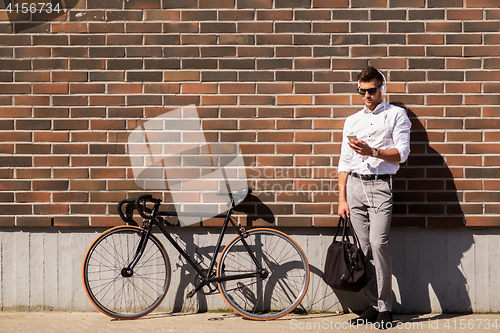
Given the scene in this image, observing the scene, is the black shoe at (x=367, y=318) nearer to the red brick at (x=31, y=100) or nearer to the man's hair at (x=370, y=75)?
the man's hair at (x=370, y=75)

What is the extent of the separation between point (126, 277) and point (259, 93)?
210cm

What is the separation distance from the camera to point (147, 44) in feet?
13.1

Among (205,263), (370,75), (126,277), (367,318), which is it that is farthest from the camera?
(205,263)

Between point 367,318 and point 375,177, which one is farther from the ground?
point 375,177

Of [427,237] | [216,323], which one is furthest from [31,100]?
[427,237]

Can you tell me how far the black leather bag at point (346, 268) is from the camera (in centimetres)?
353

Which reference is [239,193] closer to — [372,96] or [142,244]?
[142,244]

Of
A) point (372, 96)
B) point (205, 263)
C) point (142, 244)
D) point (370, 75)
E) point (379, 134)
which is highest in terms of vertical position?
point (370, 75)

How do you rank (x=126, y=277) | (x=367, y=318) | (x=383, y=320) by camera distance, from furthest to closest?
(x=126, y=277) → (x=367, y=318) → (x=383, y=320)

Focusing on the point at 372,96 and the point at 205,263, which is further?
Answer: the point at 205,263

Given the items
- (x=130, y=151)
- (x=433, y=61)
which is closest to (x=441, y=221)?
(x=433, y=61)

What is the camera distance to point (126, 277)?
12.9 feet

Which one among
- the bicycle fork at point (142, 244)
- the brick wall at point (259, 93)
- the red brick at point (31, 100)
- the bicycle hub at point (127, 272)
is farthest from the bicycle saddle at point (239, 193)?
the red brick at point (31, 100)

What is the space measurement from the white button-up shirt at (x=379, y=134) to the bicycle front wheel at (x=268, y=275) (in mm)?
977
